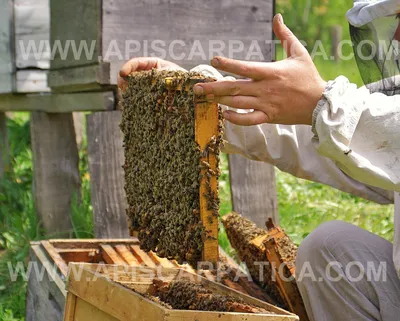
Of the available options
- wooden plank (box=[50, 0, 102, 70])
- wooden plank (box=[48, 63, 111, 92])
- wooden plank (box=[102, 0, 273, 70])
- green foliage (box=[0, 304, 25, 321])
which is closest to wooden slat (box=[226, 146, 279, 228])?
wooden plank (box=[102, 0, 273, 70])

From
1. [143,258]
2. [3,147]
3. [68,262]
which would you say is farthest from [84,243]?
[3,147]

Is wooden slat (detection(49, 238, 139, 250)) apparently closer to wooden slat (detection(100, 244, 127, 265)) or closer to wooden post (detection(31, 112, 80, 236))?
wooden slat (detection(100, 244, 127, 265))

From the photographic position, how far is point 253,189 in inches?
180

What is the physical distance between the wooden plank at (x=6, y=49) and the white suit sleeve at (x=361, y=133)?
3.27 meters

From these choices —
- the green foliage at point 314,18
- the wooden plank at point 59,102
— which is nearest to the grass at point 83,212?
the wooden plank at point 59,102

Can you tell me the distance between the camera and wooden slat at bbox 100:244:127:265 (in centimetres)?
336

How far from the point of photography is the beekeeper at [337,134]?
86.4 inches

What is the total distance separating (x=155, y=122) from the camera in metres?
2.62

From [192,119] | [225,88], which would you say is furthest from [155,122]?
[225,88]

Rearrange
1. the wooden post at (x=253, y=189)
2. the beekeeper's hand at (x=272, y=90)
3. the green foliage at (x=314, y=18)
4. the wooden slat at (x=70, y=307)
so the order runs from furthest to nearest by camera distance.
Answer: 1. the green foliage at (x=314, y=18)
2. the wooden post at (x=253, y=189)
3. the wooden slat at (x=70, y=307)
4. the beekeeper's hand at (x=272, y=90)

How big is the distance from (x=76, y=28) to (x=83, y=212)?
1.25 m

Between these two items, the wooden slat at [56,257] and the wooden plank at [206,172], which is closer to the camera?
the wooden plank at [206,172]

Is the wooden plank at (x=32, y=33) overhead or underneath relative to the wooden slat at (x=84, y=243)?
overhead

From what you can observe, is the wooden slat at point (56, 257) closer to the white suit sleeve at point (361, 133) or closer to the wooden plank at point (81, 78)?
the wooden plank at point (81, 78)
